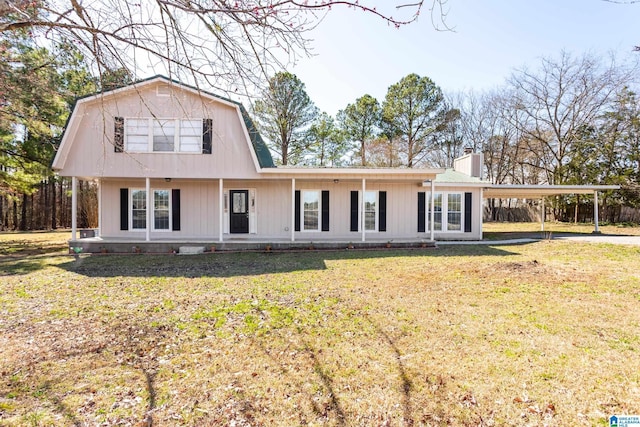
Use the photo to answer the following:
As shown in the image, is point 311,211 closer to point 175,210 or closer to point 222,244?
point 222,244

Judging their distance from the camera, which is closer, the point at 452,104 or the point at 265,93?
the point at 265,93

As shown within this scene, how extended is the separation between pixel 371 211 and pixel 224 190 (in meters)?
5.43

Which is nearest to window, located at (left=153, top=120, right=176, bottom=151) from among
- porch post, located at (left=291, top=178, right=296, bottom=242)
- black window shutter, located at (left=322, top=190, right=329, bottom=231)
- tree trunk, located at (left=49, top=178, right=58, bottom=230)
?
porch post, located at (left=291, top=178, right=296, bottom=242)

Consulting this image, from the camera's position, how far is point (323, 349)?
3328 mm

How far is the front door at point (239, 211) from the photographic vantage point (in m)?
11.8

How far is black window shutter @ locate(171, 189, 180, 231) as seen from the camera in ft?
37.6

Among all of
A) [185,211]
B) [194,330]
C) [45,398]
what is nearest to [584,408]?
[194,330]

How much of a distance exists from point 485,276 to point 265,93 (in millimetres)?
5580

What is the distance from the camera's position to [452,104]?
26.7 metres

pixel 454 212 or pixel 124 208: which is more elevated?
pixel 124 208

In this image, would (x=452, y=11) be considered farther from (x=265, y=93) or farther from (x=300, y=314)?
(x=300, y=314)

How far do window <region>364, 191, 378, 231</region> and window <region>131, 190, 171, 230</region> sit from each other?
7.10 meters

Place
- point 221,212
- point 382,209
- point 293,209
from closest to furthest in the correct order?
point 221,212 < point 293,209 < point 382,209

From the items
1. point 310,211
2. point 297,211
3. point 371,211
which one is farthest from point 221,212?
Answer: point 371,211
